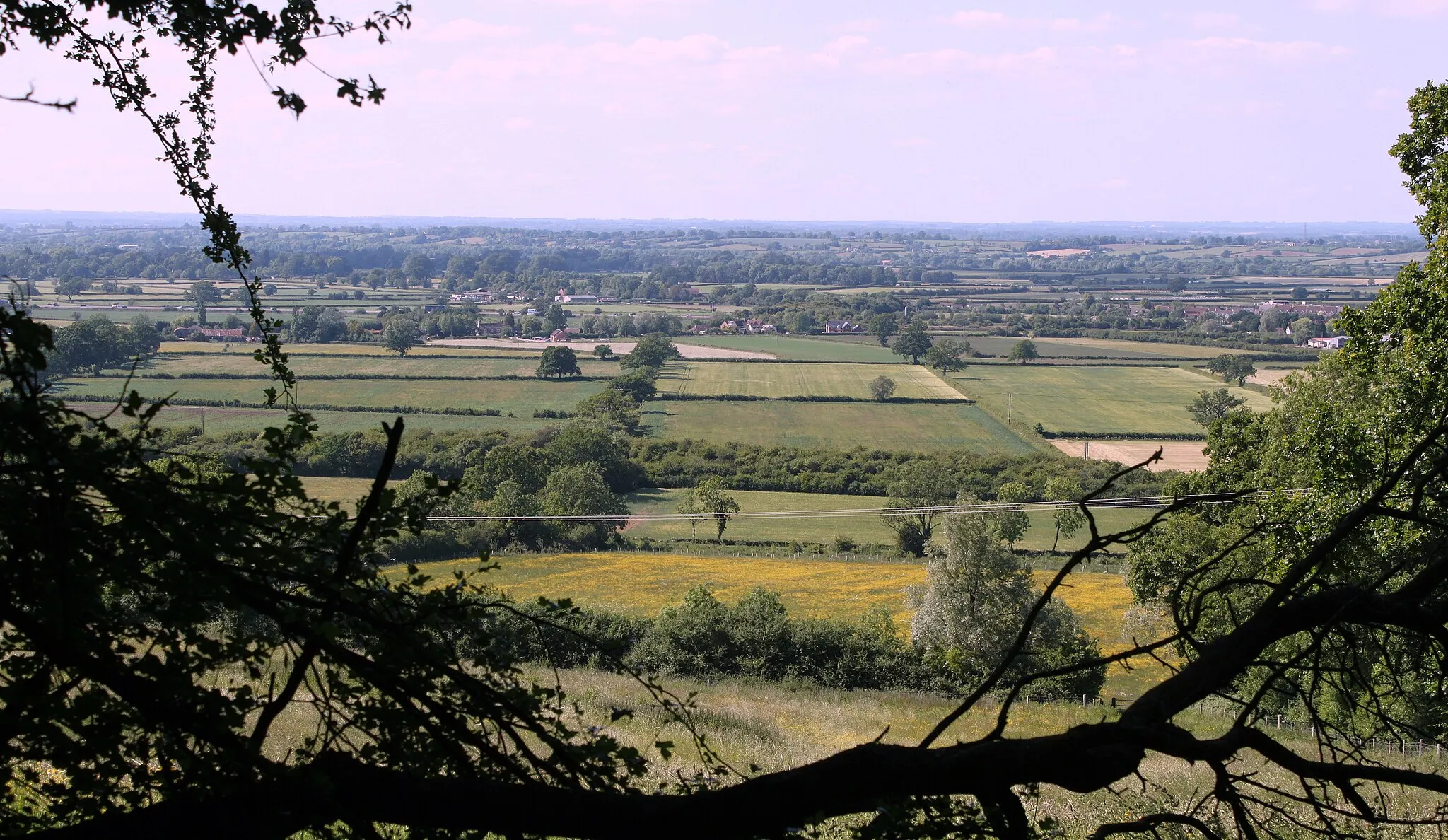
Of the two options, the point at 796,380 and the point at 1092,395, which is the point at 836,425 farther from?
the point at 1092,395

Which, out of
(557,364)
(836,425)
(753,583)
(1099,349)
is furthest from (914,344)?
(753,583)

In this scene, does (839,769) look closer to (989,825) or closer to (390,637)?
(989,825)

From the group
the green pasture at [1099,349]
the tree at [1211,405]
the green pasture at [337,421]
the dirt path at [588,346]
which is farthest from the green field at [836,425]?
the green pasture at [1099,349]

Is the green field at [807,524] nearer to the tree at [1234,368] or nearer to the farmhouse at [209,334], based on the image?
the farmhouse at [209,334]

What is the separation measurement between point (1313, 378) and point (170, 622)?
2650cm

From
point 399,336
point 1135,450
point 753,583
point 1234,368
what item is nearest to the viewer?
point 753,583

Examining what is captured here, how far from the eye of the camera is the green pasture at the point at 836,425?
202ft

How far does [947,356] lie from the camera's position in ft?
305

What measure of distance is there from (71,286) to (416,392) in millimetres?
37271

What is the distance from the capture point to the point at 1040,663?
21.5 meters

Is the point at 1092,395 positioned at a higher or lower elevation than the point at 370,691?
lower

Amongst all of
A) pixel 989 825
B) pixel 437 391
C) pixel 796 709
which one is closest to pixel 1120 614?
pixel 796 709

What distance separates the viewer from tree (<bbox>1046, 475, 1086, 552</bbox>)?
40.6 meters

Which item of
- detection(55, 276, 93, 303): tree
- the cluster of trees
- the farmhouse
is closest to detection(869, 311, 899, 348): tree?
the farmhouse
